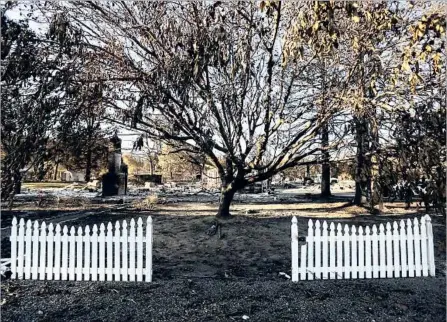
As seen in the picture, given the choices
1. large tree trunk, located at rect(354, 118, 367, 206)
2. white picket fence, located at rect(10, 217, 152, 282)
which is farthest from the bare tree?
white picket fence, located at rect(10, 217, 152, 282)

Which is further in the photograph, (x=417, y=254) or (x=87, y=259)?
(x=417, y=254)

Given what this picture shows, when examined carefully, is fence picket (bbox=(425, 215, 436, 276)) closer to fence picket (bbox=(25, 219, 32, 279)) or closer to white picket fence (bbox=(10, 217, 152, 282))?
white picket fence (bbox=(10, 217, 152, 282))

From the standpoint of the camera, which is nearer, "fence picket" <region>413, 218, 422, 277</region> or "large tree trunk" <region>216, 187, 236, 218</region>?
"fence picket" <region>413, 218, 422, 277</region>

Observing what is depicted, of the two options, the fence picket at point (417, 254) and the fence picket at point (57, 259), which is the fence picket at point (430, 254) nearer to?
the fence picket at point (417, 254)

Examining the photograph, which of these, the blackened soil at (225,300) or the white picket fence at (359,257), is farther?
the white picket fence at (359,257)

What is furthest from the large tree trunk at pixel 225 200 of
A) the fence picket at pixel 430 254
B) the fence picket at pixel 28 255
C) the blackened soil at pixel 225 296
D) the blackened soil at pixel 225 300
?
the fence picket at pixel 28 255

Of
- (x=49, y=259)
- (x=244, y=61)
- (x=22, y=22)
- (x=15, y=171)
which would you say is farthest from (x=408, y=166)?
(x=22, y=22)

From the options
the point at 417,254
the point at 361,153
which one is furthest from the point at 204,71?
the point at 417,254

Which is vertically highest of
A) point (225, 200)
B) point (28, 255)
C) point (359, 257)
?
point (225, 200)

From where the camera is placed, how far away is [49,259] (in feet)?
15.3

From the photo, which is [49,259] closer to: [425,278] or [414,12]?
[425,278]

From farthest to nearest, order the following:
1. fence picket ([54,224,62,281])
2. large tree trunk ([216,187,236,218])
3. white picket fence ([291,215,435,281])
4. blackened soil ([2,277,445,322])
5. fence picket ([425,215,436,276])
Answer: large tree trunk ([216,187,236,218])
fence picket ([425,215,436,276])
white picket fence ([291,215,435,281])
fence picket ([54,224,62,281])
blackened soil ([2,277,445,322])

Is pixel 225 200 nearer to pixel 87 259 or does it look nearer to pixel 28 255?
pixel 87 259

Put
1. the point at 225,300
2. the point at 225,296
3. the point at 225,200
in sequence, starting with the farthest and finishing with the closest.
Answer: the point at 225,200 → the point at 225,296 → the point at 225,300
